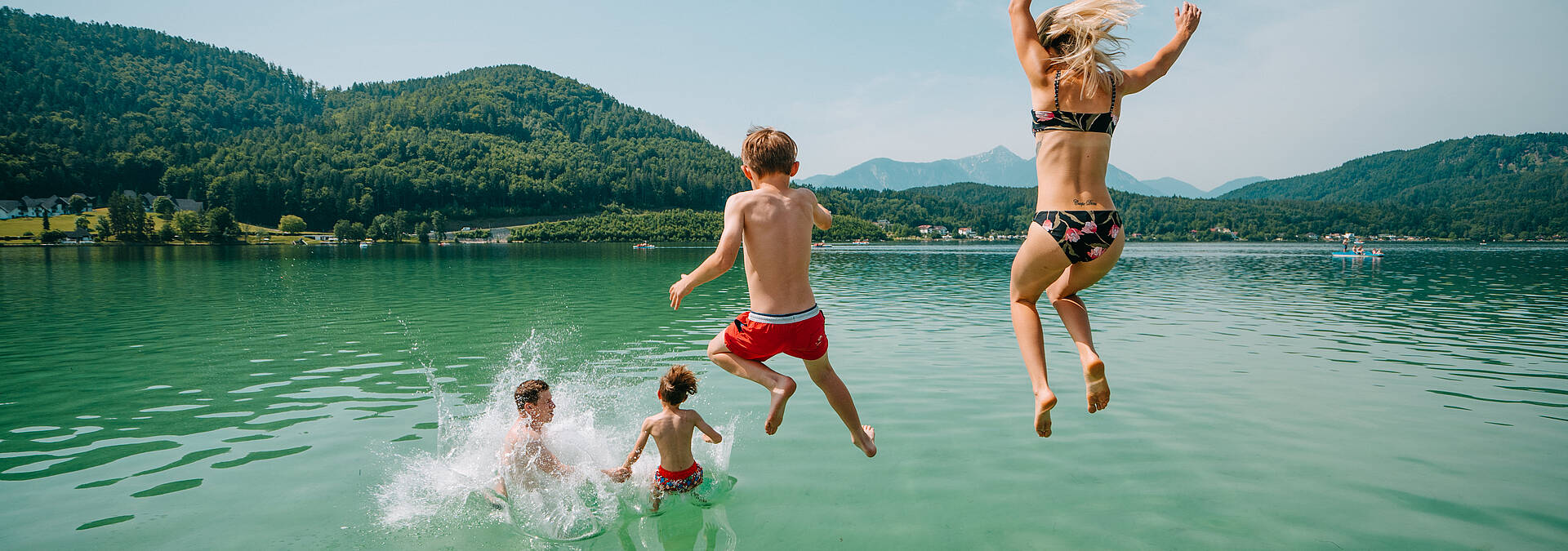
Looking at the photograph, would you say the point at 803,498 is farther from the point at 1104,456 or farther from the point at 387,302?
the point at 387,302

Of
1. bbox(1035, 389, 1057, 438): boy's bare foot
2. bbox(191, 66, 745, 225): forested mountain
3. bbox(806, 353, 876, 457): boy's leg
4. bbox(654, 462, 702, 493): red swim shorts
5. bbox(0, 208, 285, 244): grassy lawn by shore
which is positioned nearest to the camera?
bbox(1035, 389, 1057, 438): boy's bare foot

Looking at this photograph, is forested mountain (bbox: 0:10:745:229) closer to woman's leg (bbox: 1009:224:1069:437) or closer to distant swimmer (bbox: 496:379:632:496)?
distant swimmer (bbox: 496:379:632:496)

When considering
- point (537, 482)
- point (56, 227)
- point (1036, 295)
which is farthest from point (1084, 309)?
point (56, 227)

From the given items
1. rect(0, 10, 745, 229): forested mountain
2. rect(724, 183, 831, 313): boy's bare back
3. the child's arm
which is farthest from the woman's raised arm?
rect(0, 10, 745, 229): forested mountain

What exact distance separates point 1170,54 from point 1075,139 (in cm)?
85

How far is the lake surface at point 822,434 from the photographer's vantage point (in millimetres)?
6938

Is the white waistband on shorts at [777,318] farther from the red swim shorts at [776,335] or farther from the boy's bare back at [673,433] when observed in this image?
the boy's bare back at [673,433]

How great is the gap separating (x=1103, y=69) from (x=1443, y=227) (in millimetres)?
235501

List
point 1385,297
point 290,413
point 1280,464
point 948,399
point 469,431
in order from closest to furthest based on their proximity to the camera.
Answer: point 1280,464, point 469,431, point 290,413, point 948,399, point 1385,297

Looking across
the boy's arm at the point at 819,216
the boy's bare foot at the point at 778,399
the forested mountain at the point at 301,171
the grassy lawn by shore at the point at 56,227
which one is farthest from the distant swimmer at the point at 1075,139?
the forested mountain at the point at 301,171

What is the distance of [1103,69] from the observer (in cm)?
400

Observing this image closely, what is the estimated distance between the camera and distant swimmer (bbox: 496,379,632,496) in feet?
22.0

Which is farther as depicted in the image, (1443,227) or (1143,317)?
(1443,227)

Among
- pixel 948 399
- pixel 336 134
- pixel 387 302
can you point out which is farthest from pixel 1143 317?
pixel 336 134
